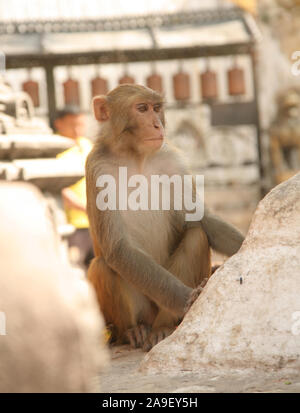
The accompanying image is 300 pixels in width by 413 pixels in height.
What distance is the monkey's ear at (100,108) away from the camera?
390 centimetres

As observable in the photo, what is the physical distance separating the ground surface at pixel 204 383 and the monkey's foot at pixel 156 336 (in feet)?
2.53

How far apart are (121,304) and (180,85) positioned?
18.9 feet

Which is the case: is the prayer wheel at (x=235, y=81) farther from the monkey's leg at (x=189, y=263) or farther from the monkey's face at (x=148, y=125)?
the monkey's leg at (x=189, y=263)

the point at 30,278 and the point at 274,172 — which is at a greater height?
the point at 30,278

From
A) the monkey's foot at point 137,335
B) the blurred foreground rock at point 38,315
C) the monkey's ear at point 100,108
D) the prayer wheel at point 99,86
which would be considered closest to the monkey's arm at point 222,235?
the monkey's foot at point 137,335

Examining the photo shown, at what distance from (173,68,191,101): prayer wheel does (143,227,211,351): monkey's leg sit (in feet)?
18.1

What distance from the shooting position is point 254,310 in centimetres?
247

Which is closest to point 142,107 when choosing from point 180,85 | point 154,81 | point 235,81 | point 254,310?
point 254,310

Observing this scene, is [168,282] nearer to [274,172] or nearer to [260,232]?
[260,232]

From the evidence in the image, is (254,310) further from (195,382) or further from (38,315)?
(38,315)

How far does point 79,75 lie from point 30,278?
657 inches

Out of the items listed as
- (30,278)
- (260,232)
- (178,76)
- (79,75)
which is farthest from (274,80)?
(30,278)

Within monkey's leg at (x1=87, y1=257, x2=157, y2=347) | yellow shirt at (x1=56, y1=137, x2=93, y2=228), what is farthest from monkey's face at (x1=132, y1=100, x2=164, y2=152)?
yellow shirt at (x1=56, y1=137, x2=93, y2=228)
